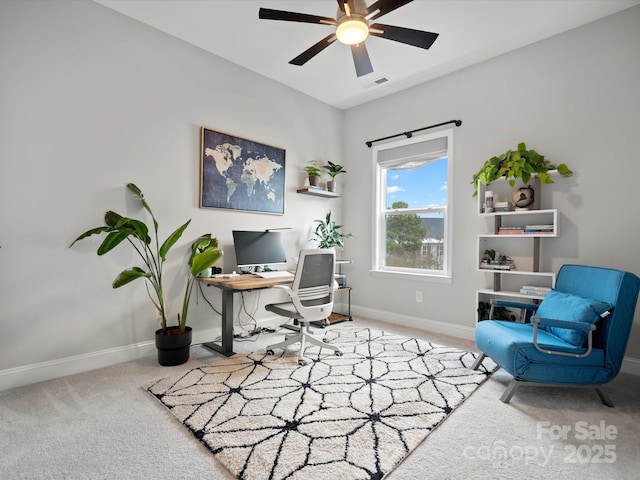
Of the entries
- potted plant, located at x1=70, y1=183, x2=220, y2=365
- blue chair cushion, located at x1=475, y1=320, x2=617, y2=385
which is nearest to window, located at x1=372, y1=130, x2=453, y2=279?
blue chair cushion, located at x1=475, y1=320, x2=617, y2=385

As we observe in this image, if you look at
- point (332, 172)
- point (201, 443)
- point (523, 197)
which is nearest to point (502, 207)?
point (523, 197)

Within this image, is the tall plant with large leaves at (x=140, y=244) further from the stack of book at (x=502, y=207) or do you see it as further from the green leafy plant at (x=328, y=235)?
the stack of book at (x=502, y=207)

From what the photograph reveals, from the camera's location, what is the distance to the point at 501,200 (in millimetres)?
3291

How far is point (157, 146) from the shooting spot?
2982 mm

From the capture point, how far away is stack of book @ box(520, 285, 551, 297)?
2852 millimetres

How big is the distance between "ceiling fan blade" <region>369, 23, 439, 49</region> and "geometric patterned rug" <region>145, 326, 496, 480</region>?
2475mm

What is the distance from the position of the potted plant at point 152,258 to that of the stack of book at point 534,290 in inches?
107

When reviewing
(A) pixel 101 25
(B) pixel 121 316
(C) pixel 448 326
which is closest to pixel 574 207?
(C) pixel 448 326

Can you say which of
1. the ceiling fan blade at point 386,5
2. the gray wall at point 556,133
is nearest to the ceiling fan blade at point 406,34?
the ceiling fan blade at point 386,5

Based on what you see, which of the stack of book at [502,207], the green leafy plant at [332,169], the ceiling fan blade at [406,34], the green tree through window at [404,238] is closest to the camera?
the ceiling fan blade at [406,34]

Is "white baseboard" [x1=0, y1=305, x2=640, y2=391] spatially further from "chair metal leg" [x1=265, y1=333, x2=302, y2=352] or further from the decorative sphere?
the decorative sphere

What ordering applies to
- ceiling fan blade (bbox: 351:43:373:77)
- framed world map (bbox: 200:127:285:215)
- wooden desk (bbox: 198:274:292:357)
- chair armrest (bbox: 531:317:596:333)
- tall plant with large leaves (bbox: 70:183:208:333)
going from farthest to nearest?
framed world map (bbox: 200:127:285:215)
wooden desk (bbox: 198:274:292:357)
ceiling fan blade (bbox: 351:43:373:77)
tall plant with large leaves (bbox: 70:183:208:333)
chair armrest (bbox: 531:317:596:333)

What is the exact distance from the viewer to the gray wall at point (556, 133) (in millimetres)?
2676

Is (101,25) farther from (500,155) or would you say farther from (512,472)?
(512,472)
